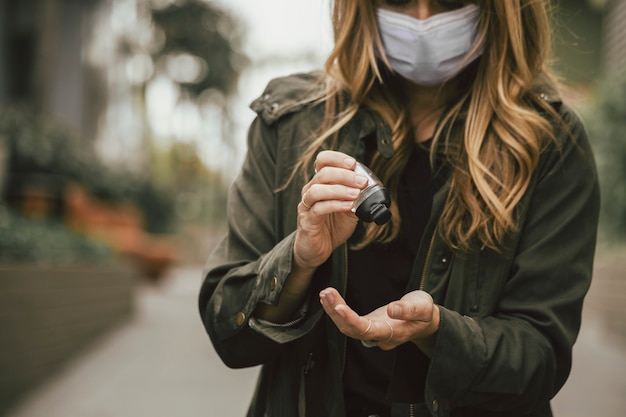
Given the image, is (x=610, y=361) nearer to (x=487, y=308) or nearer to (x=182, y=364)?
(x=182, y=364)

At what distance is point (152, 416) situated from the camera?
6.14 metres

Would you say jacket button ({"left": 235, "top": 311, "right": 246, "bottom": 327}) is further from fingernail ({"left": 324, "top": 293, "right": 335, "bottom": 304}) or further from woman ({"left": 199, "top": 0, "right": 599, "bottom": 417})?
fingernail ({"left": 324, "top": 293, "right": 335, "bottom": 304})

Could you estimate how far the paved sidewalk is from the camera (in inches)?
249

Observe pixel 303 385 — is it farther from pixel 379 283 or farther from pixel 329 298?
pixel 329 298

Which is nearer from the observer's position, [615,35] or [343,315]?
[343,315]

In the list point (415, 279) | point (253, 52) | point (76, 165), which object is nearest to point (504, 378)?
point (415, 279)

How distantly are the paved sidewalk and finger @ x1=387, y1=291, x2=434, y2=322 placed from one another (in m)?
4.59

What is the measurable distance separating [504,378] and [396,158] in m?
0.61

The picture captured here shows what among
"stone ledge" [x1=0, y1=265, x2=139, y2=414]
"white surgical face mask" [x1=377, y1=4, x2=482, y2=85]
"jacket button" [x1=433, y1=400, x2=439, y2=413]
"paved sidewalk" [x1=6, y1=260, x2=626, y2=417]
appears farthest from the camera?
"paved sidewalk" [x1=6, y1=260, x2=626, y2=417]

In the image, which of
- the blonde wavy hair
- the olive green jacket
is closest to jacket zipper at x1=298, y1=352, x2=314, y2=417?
the olive green jacket

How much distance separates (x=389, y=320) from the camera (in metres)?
1.84

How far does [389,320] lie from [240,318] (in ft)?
1.28

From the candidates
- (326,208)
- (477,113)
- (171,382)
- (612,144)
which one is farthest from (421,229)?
(612,144)

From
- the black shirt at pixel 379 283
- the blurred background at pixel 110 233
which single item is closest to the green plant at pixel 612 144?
the blurred background at pixel 110 233
